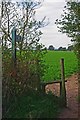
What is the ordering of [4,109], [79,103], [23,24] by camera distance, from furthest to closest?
[79,103] < [23,24] < [4,109]

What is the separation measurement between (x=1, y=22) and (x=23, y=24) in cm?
44

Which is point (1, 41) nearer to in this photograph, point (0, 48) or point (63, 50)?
point (0, 48)

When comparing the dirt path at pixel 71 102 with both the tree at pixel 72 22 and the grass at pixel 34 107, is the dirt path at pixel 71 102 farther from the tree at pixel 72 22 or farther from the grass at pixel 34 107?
the tree at pixel 72 22

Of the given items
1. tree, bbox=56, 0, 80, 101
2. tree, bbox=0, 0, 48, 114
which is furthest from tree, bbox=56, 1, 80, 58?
tree, bbox=0, 0, 48, 114

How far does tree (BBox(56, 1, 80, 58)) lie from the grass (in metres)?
1.34

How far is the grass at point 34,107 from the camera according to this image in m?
4.88

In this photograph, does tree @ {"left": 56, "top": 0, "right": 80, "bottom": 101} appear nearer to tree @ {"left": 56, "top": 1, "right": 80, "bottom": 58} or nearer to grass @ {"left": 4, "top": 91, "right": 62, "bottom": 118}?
tree @ {"left": 56, "top": 1, "right": 80, "bottom": 58}

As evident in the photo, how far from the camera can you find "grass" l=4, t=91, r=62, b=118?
488 centimetres

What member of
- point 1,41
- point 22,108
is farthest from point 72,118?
point 1,41

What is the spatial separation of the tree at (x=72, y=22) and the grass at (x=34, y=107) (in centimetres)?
134

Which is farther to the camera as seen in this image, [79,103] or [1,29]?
[79,103]

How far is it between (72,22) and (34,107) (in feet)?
7.34

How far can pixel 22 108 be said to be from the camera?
16.8 ft

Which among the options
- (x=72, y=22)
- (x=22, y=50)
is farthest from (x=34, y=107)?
(x=72, y=22)
